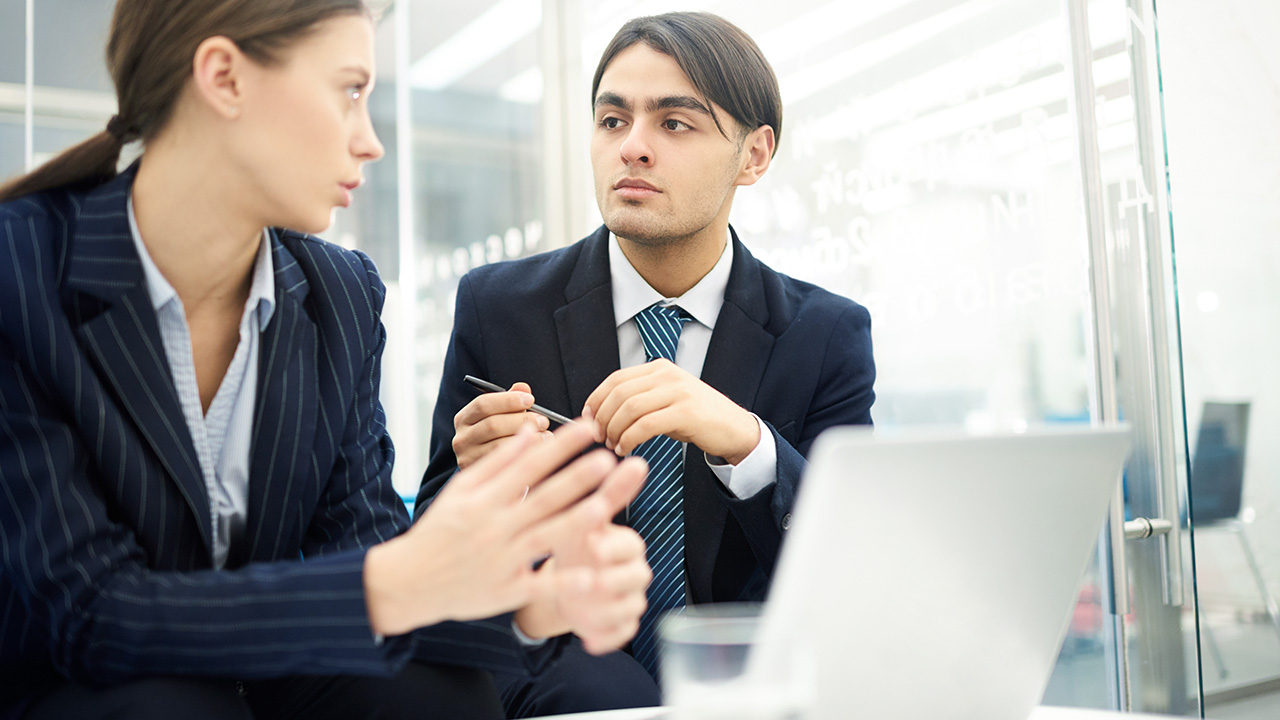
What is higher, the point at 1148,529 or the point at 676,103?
the point at 676,103

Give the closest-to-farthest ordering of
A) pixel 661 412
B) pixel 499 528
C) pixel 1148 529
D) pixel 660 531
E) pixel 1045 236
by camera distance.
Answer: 1. pixel 499 528
2. pixel 661 412
3. pixel 660 531
4. pixel 1148 529
5. pixel 1045 236

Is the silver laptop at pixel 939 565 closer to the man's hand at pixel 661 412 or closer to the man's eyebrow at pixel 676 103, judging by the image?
the man's hand at pixel 661 412

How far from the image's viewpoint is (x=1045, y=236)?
226 cm

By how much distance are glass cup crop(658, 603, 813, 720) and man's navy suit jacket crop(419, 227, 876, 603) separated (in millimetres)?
946

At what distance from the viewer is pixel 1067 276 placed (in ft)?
7.29

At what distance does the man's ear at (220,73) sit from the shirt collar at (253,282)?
170 millimetres

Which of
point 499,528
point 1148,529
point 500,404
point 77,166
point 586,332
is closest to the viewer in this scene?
point 499,528

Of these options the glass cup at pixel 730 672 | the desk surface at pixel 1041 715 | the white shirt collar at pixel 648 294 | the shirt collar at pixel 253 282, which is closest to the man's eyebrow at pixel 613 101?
the white shirt collar at pixel 648 294

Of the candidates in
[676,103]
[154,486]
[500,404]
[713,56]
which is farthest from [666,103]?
[154,486]

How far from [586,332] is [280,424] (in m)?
0.68

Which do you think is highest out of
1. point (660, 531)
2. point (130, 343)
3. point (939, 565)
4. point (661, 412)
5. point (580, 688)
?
point (130, 343)

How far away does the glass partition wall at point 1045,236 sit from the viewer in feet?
6.29

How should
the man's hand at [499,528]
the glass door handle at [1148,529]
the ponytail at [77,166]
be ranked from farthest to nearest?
the glass door handle at [1148,529], the ponytail at [77,166], the man's hand at [499,528]

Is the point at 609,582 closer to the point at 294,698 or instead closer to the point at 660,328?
the point at 294,698
